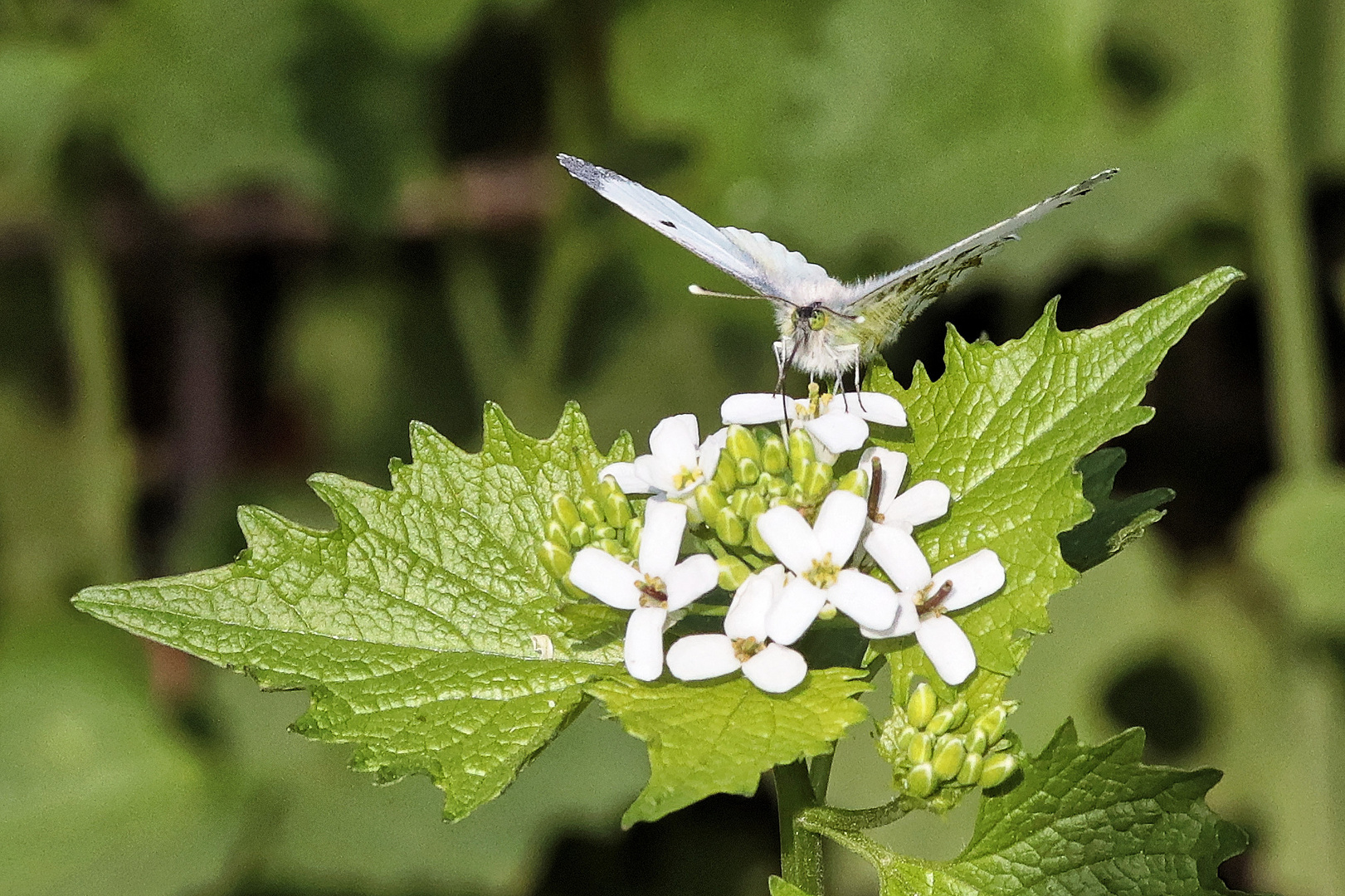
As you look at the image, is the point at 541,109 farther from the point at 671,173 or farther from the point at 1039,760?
the point at 1039,760

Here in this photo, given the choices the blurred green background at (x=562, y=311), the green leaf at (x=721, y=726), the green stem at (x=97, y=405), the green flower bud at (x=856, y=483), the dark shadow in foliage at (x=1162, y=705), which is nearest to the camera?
the green leaf at (x=721, y=726)

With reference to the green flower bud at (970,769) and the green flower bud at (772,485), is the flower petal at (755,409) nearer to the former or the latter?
the green flower bud at (772,485)

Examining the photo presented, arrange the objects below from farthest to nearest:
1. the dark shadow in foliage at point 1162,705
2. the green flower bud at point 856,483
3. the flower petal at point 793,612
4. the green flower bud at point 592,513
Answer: the dark shadow in foliage at point 1162,705 < the green flower bud at point 592,513 < the green flower bud at point 856,483 < the flower petal at point 793,612

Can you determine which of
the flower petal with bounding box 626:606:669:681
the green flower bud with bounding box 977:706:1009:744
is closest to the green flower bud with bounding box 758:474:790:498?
the flower petal with bounding box 626:606:669:681

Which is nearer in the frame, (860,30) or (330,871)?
(330,871)

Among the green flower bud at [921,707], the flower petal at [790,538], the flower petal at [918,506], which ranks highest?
the flower petal at [918,506]

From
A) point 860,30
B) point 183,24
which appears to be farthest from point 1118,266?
point 183,24

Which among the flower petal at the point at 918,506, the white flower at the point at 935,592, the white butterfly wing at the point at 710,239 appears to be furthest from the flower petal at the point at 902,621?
the white butterfly wing at the point at 710,239
